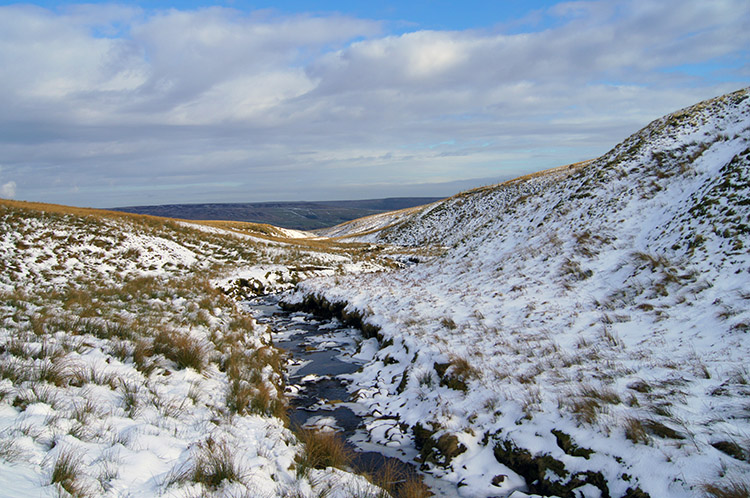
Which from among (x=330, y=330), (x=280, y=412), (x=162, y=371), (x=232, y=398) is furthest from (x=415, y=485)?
(x=330, y=330)

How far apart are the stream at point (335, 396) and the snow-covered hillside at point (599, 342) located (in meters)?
0.28

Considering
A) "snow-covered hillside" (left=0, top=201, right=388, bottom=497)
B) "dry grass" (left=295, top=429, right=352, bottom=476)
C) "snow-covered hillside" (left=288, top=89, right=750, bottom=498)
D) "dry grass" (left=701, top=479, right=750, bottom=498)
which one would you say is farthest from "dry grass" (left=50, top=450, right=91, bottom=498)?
"dry grass" (left=701, top=479, right=750, bottom=498)

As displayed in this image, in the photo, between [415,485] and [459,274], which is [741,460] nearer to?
[415,485]

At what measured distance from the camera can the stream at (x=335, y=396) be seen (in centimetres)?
624

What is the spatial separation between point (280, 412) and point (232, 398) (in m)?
0.87

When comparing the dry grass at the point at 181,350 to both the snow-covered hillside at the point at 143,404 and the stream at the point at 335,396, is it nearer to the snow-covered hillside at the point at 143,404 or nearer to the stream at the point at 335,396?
the snow-covered hillside at the point at 143,404

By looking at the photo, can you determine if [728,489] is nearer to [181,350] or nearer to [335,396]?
[335,396]

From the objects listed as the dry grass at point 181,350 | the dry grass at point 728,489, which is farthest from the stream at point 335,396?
the dry grass at point 728,489

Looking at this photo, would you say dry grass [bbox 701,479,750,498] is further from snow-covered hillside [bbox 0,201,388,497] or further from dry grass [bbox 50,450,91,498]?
dry grass [bbox 50,450,91,498]

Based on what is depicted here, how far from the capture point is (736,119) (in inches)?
701

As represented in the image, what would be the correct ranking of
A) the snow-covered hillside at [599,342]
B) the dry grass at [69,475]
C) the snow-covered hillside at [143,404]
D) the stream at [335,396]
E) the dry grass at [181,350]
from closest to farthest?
1. the dry grass at [69,475]
2. the snow-covered hillside at [143,404]
3. the snow-covered hillside at [599,342]
4. the stream at [335,396]
5. the dry grass at [181,350]

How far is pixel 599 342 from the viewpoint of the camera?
7871mm

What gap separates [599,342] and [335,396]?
18.4 feet

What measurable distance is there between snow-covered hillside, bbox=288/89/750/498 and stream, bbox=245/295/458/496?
28 cm
